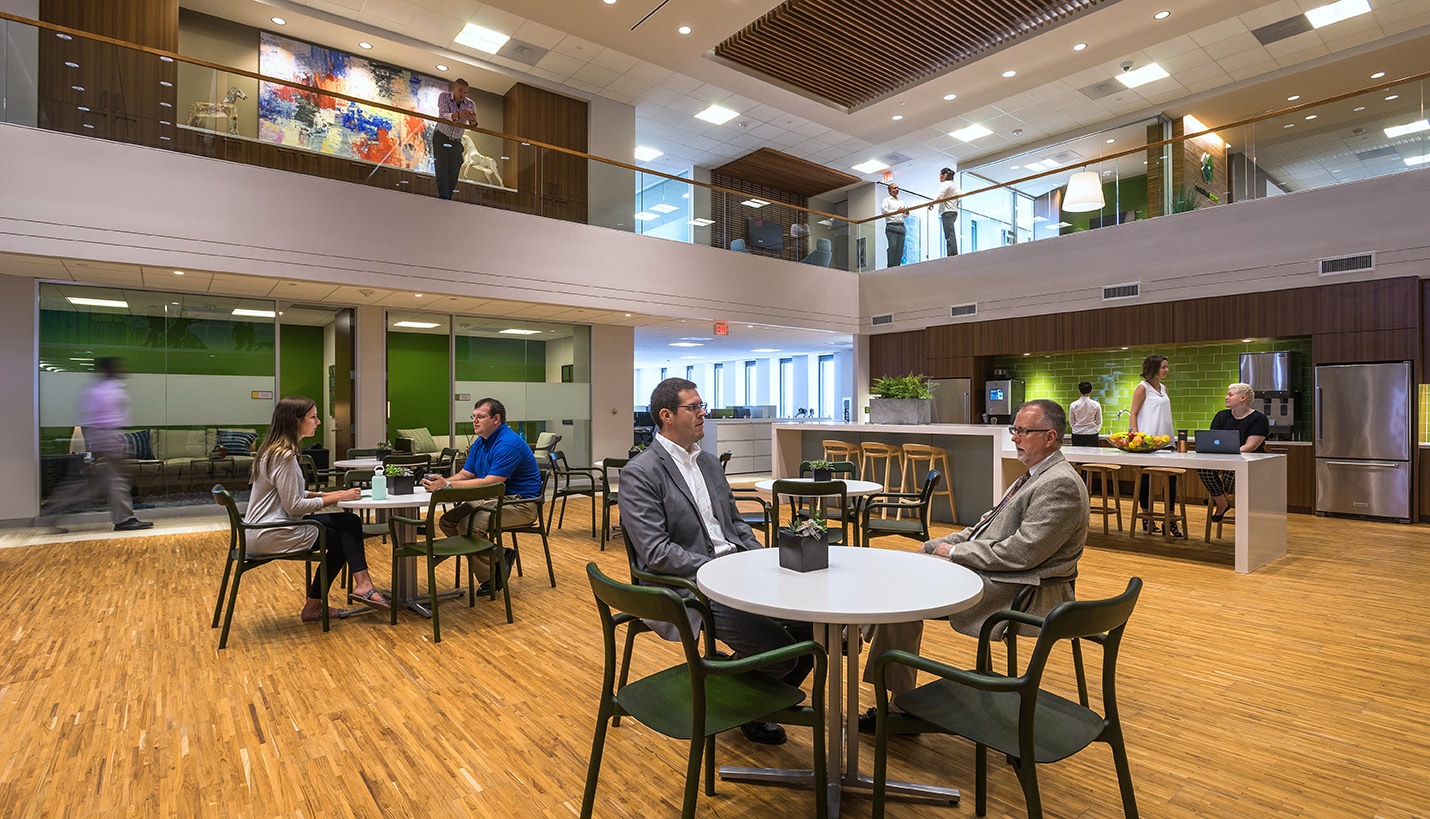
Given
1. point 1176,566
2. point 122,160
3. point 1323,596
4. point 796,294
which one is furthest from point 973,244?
point 122,160

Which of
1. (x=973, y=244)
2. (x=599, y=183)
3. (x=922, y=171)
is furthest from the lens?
(x=922, y=171)

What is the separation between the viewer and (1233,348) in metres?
9.46

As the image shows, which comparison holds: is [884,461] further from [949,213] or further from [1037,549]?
[1037,549]

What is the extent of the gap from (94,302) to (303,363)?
2.09 meters

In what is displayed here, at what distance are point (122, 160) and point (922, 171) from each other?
13.1m

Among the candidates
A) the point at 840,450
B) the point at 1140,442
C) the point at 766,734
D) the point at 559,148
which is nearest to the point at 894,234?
the point at 840,450

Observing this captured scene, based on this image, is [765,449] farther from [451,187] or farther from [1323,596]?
[1323,596]

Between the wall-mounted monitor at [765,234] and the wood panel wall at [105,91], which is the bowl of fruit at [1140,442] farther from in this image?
the wood panel wall at [105,91]

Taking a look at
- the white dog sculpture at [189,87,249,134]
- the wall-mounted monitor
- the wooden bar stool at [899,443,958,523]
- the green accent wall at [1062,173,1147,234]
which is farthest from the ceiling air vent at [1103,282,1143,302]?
the white dog sculpture at [189,87,249,134]

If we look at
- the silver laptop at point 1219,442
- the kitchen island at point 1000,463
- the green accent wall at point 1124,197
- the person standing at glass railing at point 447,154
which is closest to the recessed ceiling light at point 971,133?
the green accent wall at point 1124,197

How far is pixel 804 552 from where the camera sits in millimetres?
2367

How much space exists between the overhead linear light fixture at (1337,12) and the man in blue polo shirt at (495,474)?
1074 centimetres

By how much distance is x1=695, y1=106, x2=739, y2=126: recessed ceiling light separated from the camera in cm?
1179

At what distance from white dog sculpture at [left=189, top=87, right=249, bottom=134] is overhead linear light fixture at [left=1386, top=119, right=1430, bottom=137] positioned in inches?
463
